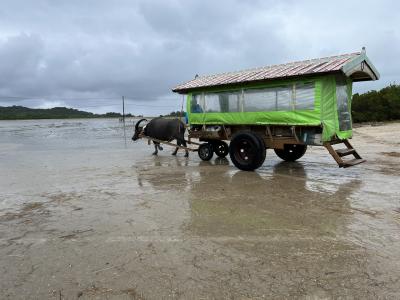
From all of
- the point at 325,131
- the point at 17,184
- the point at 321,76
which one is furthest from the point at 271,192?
the point at 17,184

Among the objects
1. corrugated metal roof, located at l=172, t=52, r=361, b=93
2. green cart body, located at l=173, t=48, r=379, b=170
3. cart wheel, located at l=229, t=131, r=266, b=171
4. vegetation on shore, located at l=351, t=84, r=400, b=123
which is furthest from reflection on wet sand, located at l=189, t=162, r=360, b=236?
vegetation on shore, located at l=351, t=84, r=400, b=123

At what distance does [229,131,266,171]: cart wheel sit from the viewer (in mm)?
9117

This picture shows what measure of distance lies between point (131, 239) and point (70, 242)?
0.75 metres

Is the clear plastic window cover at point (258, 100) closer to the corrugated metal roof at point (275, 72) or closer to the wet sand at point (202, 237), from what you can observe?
the corrugated metal roof at point (275, 72)

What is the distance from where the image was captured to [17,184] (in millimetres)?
8281

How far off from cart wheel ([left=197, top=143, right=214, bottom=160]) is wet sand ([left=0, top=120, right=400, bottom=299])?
3.01m

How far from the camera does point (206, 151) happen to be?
1158 cm

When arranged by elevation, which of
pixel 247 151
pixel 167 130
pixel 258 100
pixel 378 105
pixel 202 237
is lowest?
pixel 202 237

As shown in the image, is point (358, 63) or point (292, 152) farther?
point (292, 152)

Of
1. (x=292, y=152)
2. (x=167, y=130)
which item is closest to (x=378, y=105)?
(x=292, y=152)

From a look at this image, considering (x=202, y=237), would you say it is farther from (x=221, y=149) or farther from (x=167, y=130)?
(x=167, y=130)

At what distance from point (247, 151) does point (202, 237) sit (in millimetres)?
5384

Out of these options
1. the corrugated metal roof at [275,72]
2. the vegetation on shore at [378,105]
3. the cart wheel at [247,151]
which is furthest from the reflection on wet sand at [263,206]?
the vegetation on shore at [378,105]

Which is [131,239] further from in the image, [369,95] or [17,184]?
[369,95]
